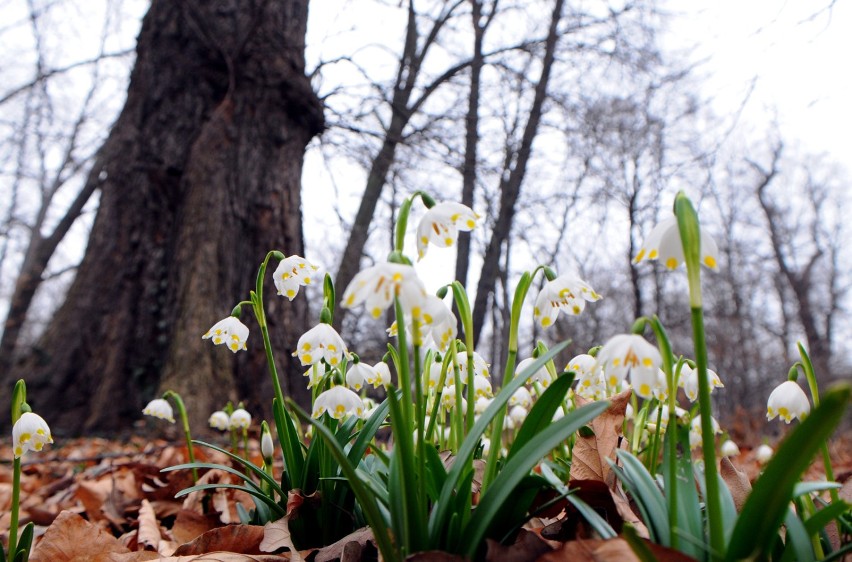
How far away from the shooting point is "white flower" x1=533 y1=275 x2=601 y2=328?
1.29 metres

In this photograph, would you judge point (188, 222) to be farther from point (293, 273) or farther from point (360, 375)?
point (360, 375)

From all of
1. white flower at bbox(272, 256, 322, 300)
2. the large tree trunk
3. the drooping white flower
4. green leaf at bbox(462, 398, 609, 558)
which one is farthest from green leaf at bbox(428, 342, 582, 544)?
the large tree trunk

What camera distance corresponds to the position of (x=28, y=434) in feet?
4.30

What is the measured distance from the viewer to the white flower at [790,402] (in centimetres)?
121

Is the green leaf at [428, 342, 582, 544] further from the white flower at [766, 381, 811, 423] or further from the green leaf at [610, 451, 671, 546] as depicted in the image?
the white flower at [766, 381, 811, 423]

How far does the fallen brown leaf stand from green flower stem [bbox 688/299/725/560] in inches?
16.3

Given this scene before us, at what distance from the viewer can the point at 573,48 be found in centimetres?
769

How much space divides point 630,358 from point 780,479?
262mm

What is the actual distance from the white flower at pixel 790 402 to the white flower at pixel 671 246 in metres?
0.48

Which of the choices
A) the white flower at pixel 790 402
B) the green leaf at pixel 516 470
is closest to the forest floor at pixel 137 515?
the green leaf at pixel 516 470

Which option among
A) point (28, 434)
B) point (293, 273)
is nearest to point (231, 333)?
point (293, 273)

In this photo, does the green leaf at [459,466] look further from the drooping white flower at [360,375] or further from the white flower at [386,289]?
the drooping white flower at [360,375]

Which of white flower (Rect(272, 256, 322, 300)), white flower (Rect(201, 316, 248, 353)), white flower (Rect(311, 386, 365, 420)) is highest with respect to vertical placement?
white flower (Rect(272, 256, 322, 300))

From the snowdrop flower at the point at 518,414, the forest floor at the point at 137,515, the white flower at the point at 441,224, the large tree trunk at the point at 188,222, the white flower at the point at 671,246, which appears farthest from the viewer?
the large tree trunk at the point at 188,222
